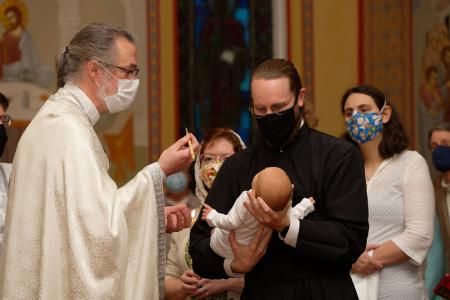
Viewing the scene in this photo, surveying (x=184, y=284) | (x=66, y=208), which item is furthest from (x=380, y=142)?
(x=66, y=208)

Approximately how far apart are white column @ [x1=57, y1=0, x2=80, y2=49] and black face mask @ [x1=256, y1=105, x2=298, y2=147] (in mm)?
6256

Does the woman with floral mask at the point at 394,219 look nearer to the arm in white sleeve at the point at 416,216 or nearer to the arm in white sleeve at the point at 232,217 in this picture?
the arm in white sleeve at the point at 416,216

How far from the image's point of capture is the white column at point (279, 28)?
1055cm

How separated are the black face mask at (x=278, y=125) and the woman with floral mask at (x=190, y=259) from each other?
96 cm

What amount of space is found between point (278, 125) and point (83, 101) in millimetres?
827

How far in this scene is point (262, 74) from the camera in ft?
12.7

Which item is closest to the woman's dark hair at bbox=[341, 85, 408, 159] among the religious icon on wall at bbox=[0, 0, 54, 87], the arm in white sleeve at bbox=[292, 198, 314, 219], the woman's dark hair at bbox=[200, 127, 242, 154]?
the woman's dark hair at bbox=[200, 127, 242, 154]

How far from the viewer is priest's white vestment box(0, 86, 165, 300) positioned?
368 centimetres

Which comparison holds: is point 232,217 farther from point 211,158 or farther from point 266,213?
point 211,158

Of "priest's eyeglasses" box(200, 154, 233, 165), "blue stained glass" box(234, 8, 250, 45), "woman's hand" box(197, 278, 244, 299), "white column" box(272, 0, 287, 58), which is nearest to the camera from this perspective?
"woman's hand" box(197, 278, 244, 299)

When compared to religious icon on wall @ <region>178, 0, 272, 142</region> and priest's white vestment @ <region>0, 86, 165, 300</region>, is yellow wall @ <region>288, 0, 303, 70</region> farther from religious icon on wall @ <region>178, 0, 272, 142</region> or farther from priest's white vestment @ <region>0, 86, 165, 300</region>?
priest's white vestment @ <region>0, 86, 165, 300</region>

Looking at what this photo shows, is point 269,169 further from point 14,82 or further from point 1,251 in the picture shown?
point 14,82

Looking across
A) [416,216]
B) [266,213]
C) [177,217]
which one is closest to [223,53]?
[416,216]

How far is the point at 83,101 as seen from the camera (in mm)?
3947
